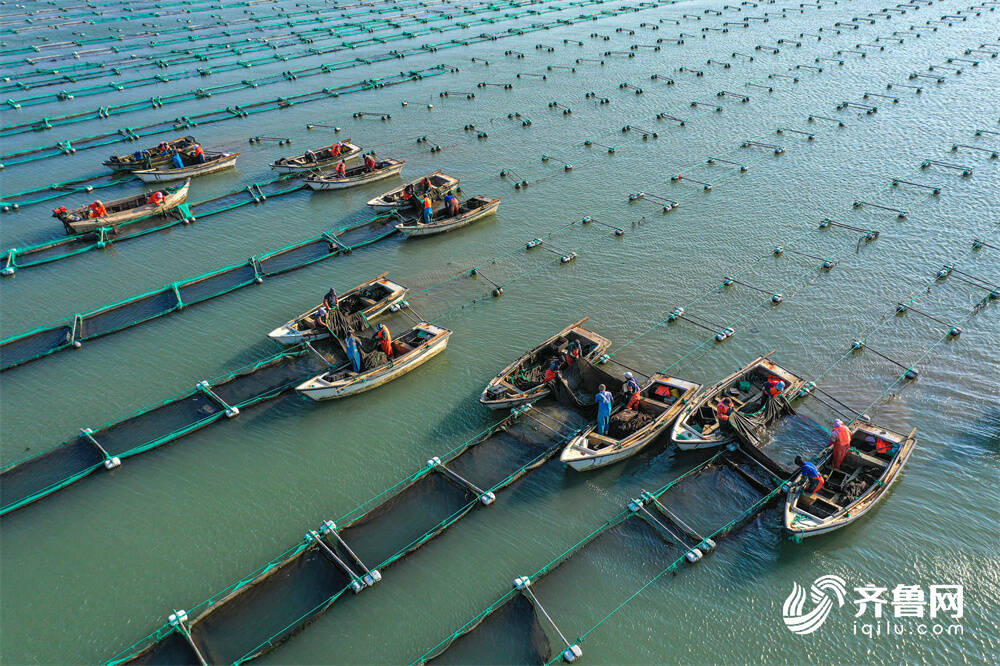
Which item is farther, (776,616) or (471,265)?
(471,265)

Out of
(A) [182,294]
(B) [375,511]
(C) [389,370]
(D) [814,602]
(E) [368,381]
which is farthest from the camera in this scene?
(A) [182,294]

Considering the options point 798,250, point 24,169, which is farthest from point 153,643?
point 24,169

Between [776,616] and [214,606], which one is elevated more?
[214,606]

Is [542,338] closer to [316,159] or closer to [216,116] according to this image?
[316,159]

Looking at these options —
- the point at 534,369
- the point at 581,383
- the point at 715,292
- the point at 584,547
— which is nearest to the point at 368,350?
the point at 534,369

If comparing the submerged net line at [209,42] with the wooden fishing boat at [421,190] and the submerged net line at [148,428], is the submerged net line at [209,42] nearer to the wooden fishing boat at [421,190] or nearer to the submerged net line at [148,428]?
the wooden fishing boat at [421,190]

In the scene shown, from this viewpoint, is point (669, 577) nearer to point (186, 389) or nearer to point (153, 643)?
point (153, 643)
